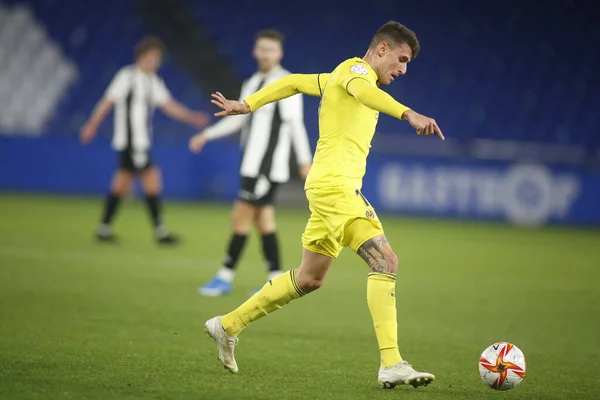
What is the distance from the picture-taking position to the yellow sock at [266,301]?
5.76 m

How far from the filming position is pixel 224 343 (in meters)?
5.70

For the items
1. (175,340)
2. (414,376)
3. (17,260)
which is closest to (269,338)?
(175,340)

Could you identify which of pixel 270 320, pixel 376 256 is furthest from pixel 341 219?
pixel 270 320

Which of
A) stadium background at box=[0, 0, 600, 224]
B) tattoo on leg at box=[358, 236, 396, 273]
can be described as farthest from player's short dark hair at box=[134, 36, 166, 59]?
tattoo on leg at box=[358, 236, 396, 273]

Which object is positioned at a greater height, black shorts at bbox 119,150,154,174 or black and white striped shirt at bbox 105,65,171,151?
black and white striped shirt at bbox 105,65,171,151

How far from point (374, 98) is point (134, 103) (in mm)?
8060

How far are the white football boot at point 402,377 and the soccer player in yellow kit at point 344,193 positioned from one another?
0.05 ft

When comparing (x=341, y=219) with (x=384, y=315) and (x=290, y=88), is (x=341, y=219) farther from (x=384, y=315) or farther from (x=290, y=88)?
(x=290, y=88)

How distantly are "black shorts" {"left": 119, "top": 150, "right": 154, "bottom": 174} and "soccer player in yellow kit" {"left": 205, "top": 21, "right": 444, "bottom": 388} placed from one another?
7191 mm

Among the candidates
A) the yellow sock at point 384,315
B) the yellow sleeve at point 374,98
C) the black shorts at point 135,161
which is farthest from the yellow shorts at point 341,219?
the black shorts at point 135,161

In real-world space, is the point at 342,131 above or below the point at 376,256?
above

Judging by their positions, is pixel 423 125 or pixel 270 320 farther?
pixel 270 320

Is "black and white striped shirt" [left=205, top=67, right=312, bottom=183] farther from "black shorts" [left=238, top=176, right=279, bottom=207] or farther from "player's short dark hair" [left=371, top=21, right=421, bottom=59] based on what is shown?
"player's short dark hair" [left=371, top=21, right=421, bottom=59]

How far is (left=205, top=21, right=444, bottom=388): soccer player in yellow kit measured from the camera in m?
5.41
